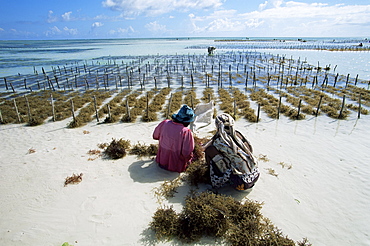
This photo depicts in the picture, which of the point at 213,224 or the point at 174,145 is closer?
the point at 213,224

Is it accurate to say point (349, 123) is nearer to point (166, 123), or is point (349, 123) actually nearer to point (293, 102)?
point (293, 102)

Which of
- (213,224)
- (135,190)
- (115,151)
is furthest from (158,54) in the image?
(213,224)

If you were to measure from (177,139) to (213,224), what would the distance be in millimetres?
1773

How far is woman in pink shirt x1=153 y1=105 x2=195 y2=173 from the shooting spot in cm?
437

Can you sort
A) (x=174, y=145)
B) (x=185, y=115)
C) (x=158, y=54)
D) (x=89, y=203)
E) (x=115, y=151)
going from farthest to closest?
(x=158, y=54)
(x=115, y=151)
(x=174, y=145)
(x=185, y=115)
(x=89, y=203)

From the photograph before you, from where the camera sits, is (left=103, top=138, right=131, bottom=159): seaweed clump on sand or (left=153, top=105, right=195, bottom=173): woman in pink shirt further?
(left=103, top=138, right=131, bottom=159): seaweed clump on sand

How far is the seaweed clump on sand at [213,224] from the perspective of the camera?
315 cm

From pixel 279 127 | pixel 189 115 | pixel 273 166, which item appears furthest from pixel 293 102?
pixel 189 115

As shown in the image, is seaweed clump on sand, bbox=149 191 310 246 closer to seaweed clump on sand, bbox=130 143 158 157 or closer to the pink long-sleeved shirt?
the pink long-sleeved shirt

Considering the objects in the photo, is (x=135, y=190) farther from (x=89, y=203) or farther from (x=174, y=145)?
(x=174, y=145)

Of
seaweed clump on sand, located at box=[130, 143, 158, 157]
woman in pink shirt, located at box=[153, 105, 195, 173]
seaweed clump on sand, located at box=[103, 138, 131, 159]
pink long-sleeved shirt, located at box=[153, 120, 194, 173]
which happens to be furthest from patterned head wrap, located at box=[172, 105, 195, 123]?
seaweed clump on sand, located at box=[103, 138, 131, 159]

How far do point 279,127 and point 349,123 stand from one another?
2.92 meters

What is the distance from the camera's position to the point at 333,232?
3.42 metres

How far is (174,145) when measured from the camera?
449 centimetres
